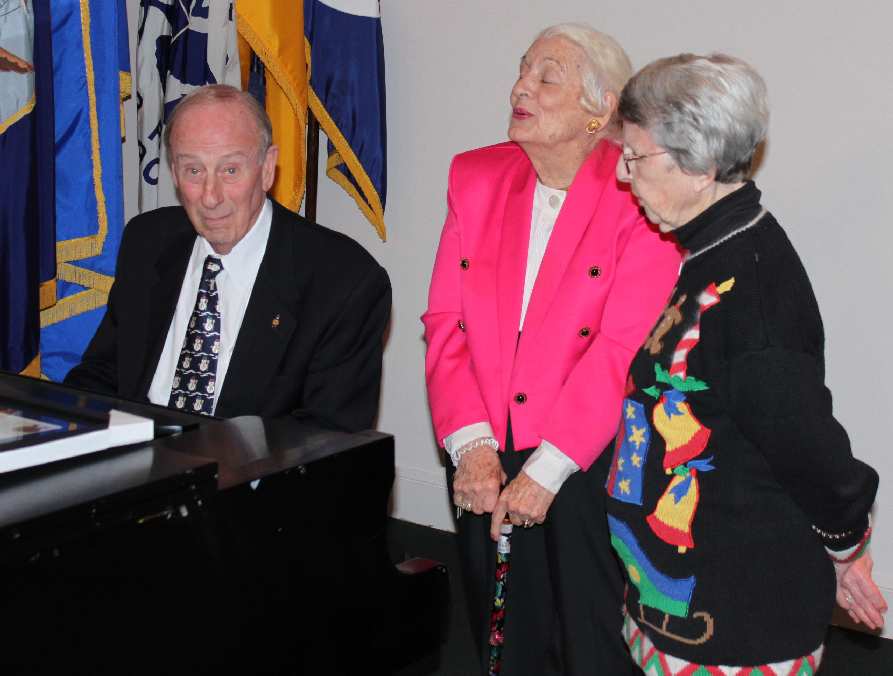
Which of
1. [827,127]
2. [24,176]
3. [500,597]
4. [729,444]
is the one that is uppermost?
[827,127]

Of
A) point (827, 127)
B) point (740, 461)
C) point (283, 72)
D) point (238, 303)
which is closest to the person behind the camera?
point (740, 461)

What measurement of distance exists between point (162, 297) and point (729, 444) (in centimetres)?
138

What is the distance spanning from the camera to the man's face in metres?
2.22

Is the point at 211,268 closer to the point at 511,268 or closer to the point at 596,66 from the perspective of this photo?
the point at 511,268

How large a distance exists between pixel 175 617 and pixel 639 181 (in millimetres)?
944

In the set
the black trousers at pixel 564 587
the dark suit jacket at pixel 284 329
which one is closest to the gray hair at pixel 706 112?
the black trousers at pixel 564 587

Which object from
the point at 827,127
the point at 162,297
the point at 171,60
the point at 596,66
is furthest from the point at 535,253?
the point at 171,60

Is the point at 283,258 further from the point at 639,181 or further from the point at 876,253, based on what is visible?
the point at 876,253

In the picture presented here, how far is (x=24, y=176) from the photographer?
10.7ft

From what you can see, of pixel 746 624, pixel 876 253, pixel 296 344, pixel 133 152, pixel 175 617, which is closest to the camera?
pixel 175 617

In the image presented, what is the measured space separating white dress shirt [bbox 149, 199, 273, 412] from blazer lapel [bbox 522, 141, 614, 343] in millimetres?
639

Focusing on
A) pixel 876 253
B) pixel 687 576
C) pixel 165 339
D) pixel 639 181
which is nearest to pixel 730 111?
pixel 639 181

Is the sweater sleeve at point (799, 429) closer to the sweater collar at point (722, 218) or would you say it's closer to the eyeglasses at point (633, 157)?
the sweater collar at point (722, 218)

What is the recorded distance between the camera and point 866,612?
152 cm
